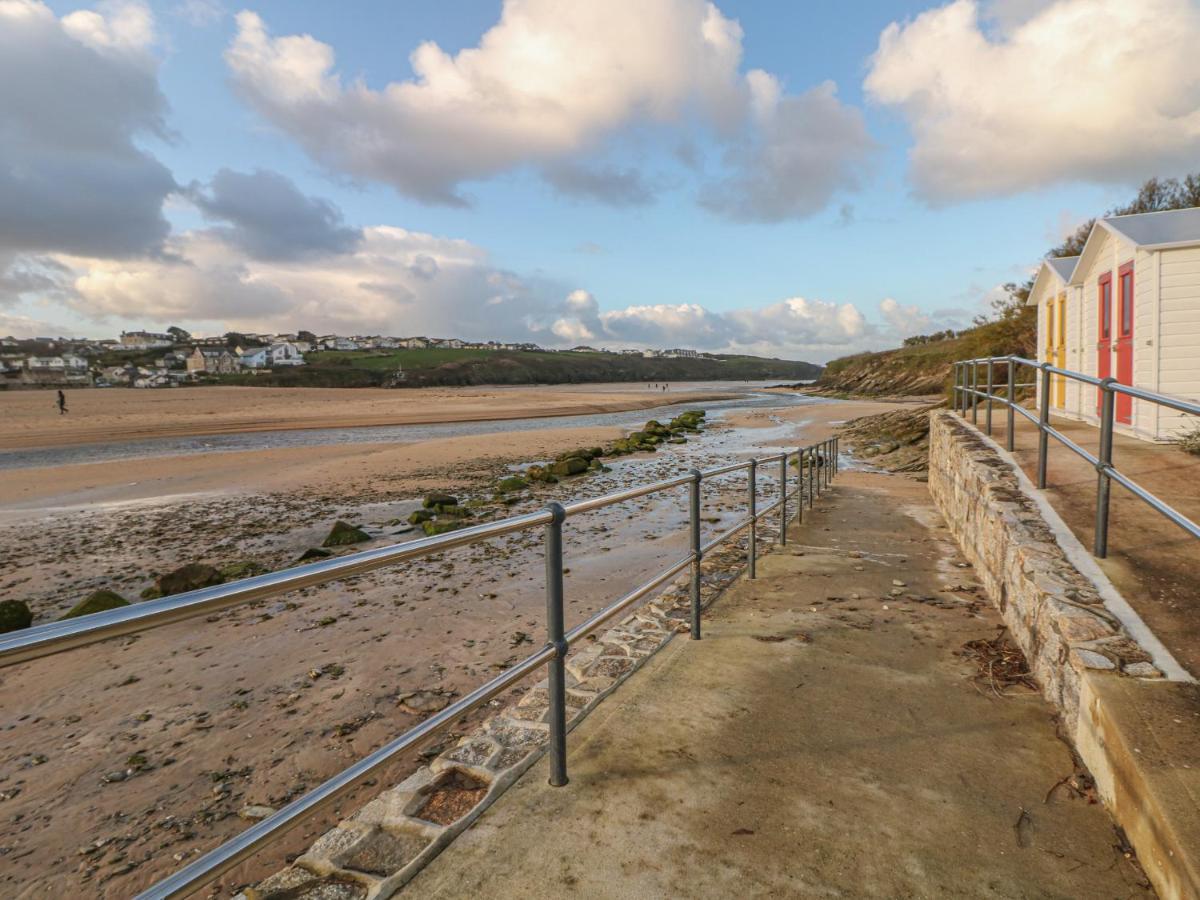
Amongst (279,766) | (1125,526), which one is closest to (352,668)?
(279,766)

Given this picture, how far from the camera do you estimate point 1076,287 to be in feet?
40.9

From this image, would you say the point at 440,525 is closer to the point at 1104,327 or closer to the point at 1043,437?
the point at 1043,437

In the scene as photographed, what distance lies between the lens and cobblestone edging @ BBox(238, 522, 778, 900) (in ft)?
7.49

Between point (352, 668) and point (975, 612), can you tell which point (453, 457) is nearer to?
point (352, 668)

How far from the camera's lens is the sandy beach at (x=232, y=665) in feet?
11.6

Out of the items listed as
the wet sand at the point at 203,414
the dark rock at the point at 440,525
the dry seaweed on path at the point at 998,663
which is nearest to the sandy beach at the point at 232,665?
the dark rock at the point at 440,525

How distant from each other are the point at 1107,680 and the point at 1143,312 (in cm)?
915

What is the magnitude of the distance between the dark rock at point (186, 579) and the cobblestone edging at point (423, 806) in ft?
18.2

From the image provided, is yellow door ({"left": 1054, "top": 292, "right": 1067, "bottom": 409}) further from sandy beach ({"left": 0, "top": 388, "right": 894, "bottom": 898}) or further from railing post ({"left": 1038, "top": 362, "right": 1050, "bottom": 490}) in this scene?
railing post ({"left": 1038, "top": 362, "right": 1050, "bottom": 490})

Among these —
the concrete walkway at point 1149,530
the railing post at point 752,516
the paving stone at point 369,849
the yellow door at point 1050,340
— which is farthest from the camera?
the yellow door at point 1050,340

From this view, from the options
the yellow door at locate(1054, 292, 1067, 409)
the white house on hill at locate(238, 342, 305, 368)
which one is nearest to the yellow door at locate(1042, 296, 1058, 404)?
the yellow door at locate(1054, 292, 1067, 409)

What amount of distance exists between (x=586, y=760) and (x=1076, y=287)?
13837 mm

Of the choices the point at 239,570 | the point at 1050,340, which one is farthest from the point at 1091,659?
the point at 1050,340

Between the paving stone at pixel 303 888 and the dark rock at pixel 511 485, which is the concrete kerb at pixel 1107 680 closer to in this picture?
the paving stone at pixel 303 888
